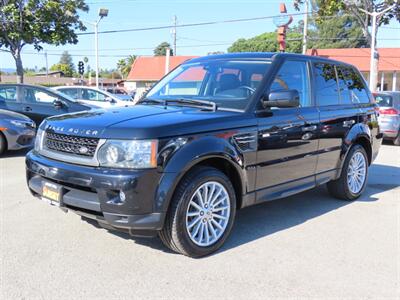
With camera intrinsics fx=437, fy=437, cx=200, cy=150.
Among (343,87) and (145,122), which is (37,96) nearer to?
(343,87)

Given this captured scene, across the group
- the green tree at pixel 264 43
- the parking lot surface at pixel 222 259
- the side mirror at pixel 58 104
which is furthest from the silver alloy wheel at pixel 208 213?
the green tree at pixel 264 43

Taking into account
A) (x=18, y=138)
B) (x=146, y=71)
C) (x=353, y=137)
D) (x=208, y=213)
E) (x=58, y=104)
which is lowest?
(x=208, y=213)

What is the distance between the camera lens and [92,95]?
1565 cm

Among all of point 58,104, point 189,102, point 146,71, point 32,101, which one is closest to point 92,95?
point 32,101

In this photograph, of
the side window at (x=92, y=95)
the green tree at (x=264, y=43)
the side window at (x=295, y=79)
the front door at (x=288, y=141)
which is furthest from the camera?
the green tree at (x=264, y=43)

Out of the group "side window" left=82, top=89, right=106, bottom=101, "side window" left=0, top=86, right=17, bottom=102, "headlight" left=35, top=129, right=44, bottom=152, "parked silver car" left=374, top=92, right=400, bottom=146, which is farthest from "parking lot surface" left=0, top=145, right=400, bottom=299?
"side window" left=82, top=89, right=106, bottom=101

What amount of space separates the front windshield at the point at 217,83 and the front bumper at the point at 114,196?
4.57 feet

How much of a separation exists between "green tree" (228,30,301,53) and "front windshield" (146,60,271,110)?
65.3m

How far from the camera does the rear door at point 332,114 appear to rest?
5332 millimetres

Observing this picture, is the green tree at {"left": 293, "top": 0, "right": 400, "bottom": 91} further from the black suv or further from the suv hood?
the suv hood

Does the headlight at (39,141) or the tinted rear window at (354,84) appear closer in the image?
the headlight at (39,141)

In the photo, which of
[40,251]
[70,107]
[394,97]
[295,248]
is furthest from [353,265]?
[394,97]

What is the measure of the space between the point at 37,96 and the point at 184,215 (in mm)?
8297

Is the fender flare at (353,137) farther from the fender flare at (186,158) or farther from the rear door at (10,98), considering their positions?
the rear door at (10,98)
